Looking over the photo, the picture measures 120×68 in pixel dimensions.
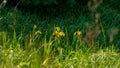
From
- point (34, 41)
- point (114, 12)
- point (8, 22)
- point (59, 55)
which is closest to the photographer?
point (59, 55)

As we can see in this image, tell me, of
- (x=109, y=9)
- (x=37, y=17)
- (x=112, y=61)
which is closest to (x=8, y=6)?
(x=37, y=17)

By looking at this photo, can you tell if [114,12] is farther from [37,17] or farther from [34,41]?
[34,41]

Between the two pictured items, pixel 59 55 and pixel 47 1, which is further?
pixel 47 1

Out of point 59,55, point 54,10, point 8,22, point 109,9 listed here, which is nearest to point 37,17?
point 54,10

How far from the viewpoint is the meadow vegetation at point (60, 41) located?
12.0ft

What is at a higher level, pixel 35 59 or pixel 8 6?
pixel 8 6

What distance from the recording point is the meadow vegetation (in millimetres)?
3650

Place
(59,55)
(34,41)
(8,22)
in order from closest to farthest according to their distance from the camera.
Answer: (59,55) < (34,41) < (8,22)

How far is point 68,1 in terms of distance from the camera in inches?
211

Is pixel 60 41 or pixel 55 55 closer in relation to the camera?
pixel 55 55

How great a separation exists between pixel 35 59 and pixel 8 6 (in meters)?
2.25

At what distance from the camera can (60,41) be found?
4.30m

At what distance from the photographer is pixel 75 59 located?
12.2 feet

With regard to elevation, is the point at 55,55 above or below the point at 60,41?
below
